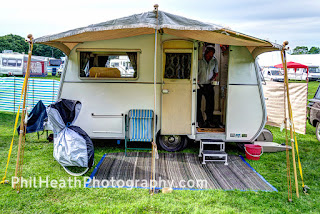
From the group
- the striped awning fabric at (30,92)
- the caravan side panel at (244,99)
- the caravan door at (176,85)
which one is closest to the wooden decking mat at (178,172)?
the caravan side panel at (244,99)

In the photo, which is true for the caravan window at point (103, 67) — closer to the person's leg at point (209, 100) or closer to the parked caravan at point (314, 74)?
the person's leg at point (209, 100)

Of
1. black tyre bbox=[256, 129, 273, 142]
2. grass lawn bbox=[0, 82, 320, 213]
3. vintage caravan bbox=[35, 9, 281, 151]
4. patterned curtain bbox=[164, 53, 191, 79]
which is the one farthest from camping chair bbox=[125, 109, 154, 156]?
black tyre bbox=[256, 129, 273, 142]

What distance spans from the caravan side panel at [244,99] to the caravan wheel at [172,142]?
3.21ft

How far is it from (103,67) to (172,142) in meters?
2.18

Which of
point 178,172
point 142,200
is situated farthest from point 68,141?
point 178,172

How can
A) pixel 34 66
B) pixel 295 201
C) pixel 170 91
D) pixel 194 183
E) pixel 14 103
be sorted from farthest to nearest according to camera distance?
pixel 34 66
pixel 14 103
pixel 170 91
pixel 194 183
pixel 295 201

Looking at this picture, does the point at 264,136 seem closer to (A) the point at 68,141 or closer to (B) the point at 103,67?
(B) the point at 103,67

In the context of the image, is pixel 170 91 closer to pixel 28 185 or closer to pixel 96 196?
pixel 96 196

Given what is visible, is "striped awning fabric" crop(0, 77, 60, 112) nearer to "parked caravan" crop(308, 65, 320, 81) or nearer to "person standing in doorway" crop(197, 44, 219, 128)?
"person standing in doorway" crop(197, 44, 219, 128)

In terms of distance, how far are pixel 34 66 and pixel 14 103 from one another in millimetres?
20828

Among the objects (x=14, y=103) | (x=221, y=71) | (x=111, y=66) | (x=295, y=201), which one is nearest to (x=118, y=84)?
(x=111, y=66)

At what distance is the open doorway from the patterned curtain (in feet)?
2.24

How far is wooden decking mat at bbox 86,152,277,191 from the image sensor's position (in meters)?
4.16

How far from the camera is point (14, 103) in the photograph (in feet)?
29.7
